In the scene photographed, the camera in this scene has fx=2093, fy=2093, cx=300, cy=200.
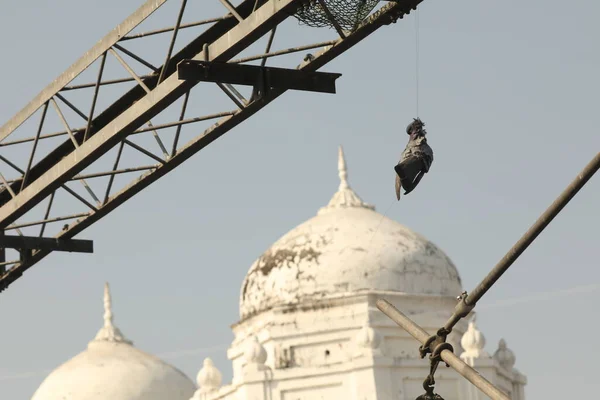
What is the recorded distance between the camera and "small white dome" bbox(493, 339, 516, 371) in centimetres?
4172

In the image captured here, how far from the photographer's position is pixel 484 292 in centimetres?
1140

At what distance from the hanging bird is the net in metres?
0.93

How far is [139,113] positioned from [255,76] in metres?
1.02

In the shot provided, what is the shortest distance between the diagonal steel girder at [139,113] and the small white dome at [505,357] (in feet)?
78.9

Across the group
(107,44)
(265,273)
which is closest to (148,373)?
(265,273)

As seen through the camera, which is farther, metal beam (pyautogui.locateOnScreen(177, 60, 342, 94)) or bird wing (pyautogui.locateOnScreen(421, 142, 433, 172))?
metal beam (pyautogui.locateOnScreen(177, 60, 342, 94))

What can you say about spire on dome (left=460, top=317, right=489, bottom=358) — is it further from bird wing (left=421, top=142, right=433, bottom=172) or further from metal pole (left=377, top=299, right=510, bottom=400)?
metal pole (left=377, top=299, right=510, bottom=400)

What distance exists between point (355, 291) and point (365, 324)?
83 cm

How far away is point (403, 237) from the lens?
4184 centimetres

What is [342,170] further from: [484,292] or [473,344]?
[484,292]

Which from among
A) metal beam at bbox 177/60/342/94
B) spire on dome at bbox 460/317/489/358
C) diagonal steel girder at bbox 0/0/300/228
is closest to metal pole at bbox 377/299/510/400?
diagonal steel girder at bbox 0/0/300/228

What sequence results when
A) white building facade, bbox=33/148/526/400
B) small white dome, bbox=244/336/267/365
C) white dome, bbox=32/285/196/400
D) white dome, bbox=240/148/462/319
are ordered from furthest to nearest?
white dome, bbox=32/285/196/400 < white dome, bbox=240/148/462/319 < white building facade, bbox=33/148/526/400 < small white dome, bbox=244/336/267/365

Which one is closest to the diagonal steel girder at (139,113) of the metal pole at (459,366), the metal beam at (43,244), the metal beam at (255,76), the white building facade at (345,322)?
the metal beam at (255,76)

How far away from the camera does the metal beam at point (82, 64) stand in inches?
653
